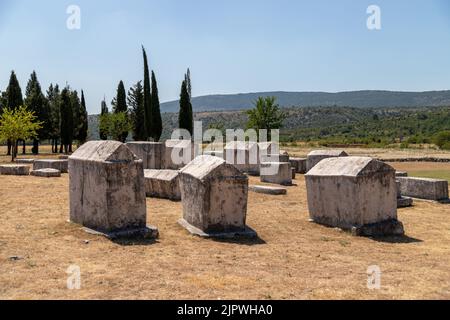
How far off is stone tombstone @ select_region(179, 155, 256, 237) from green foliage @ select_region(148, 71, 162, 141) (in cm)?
2953

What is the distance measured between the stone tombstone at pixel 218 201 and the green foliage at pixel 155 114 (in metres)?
29.5

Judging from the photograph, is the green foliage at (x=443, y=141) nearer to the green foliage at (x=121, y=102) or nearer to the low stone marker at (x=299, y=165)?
the low stone marker at (x=299, y=165)

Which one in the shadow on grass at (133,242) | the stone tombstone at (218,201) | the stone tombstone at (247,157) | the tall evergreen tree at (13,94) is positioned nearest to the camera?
the shadow on grass at (133,242)

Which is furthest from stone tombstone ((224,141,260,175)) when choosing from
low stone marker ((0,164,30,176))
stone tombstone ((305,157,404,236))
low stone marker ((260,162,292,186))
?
stone tombstone ((305,157,404,236))

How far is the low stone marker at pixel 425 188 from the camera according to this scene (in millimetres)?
15891

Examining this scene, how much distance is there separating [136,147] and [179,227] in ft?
36.1

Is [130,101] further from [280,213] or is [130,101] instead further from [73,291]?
[73,291]

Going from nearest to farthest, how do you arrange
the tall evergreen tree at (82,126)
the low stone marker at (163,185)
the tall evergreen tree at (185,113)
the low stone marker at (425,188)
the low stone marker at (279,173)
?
1. the low stone marker at (163,185)
2. the low stone marker at (425,188)
3. the low stone marker at (279,173)
4. the tall evergreen tree at (185,113)
5. the tall evergreen tree at (82,126)

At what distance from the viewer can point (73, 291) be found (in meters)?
5.79

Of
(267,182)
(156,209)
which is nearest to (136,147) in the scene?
(267,182)

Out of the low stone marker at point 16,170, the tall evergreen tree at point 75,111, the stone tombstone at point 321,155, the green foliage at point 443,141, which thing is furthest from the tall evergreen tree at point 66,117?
the green foliage at point 443,141

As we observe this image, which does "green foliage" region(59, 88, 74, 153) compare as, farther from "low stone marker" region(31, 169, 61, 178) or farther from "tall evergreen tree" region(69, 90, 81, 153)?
"low stone marker" region(31, 169, 61, 178)

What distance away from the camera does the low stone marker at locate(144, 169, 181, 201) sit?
46.8ft

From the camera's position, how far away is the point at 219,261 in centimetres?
759
